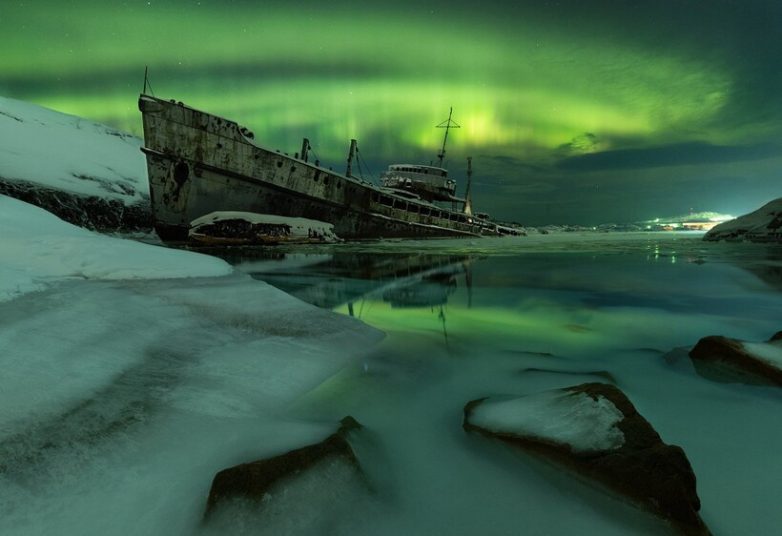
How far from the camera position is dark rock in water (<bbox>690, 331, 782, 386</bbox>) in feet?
9.45

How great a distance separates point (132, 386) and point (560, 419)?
2.39 meters

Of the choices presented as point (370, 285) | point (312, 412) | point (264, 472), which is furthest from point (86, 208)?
point (264, 472)

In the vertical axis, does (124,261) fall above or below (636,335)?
above

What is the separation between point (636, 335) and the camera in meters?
4.32

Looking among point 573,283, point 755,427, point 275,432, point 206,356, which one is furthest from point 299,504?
point 573,283

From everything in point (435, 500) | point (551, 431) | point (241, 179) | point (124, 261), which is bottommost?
point (435, 500)

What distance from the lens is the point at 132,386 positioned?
2.18 meters

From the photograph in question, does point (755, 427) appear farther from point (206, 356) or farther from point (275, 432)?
point (206, 356)

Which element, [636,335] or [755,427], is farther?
[636,335]

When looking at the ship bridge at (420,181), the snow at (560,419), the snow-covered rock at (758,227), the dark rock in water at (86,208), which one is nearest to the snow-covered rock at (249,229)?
the ship bridge at (420,181)

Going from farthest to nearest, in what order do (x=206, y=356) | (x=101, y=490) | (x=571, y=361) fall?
(x=571, y=361)
(x=206, y=356)
(x=101, y=490)

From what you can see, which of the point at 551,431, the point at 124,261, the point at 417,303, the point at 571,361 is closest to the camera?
the point at 551,431

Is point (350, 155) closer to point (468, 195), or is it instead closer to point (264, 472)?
point (468, 195)

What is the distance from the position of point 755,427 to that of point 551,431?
1.34 metres
